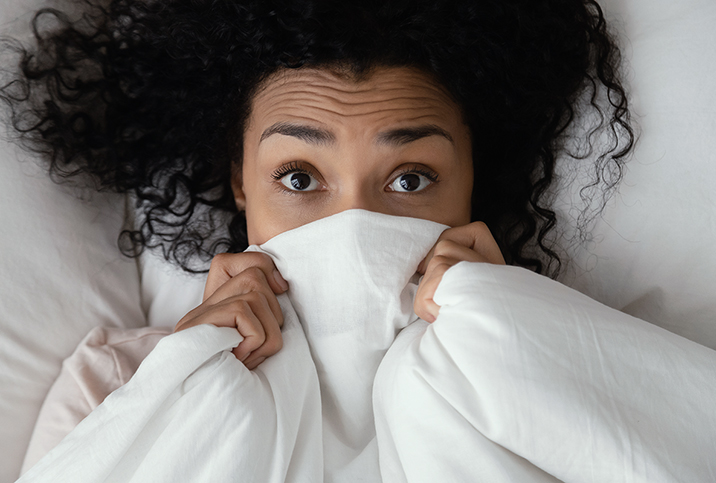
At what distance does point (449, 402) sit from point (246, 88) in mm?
774

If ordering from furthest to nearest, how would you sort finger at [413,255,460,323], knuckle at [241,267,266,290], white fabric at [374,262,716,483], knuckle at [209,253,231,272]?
knuckle at [209,253,231,272] → knuckle at [241,267,266,290] → finger at [413,255,460,323] → white fabric at [374,262,716,483]

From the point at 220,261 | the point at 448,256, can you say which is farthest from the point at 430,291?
the point at 220,261

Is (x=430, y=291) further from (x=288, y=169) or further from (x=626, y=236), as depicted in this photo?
(x=626, y=236)

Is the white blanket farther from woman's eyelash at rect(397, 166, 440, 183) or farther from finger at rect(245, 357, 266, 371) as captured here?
woman's eyelash at rect(397, 166, 440, 183)

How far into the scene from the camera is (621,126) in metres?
1.12

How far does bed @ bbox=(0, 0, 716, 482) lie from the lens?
103 cm

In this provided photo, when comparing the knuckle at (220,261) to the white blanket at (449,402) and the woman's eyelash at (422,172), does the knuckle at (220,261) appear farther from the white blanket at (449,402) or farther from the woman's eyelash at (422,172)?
the woman's eyelash at (422,172)

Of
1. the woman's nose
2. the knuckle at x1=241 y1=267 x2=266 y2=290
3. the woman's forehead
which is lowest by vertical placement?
the knuckle at x1=241 y1=267 x2=266 y2=290

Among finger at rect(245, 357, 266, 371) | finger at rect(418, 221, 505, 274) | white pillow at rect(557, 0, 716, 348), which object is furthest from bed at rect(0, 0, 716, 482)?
finger at rect(245, 357, 266, 371)

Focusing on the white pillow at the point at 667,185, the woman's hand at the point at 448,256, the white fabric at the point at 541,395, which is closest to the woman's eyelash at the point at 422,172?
the woman's hand at the point at 448,256

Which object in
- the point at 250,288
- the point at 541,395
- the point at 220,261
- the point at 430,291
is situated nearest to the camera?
A: the point at 541,395

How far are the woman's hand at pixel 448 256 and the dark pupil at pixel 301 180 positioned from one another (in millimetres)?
266

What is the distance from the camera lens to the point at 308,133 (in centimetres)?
98

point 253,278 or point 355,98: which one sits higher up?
point 355,98
